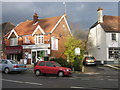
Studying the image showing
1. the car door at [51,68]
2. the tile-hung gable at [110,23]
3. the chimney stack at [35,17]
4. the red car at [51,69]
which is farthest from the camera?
the chimney stack at [35,17]

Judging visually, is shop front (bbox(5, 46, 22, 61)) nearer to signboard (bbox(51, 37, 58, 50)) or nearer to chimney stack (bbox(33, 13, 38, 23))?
signboard (bbox(51, 37, 58, 50))

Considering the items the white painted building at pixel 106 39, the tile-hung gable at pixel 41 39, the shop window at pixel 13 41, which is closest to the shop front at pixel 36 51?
the tile-hung gable at pixel 41 39

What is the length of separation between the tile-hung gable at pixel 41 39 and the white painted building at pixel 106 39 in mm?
5927

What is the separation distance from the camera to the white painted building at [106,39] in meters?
29.2

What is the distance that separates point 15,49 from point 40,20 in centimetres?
843

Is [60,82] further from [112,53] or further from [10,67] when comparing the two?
[112,53]

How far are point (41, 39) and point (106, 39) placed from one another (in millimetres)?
11332

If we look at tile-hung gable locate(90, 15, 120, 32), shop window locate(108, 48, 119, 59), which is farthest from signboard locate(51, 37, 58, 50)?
shop window locate(108, 48, 119, 59)

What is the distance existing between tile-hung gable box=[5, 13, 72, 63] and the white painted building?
5.93 metres

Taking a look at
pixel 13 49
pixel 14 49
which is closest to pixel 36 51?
pixel 14 49

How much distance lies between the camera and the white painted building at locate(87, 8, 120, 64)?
95.7ft

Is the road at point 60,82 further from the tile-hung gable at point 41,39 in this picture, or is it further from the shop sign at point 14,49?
the shop sign at point 14,49

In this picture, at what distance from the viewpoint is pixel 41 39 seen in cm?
2942

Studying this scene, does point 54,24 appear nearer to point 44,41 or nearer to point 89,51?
point 44,41
